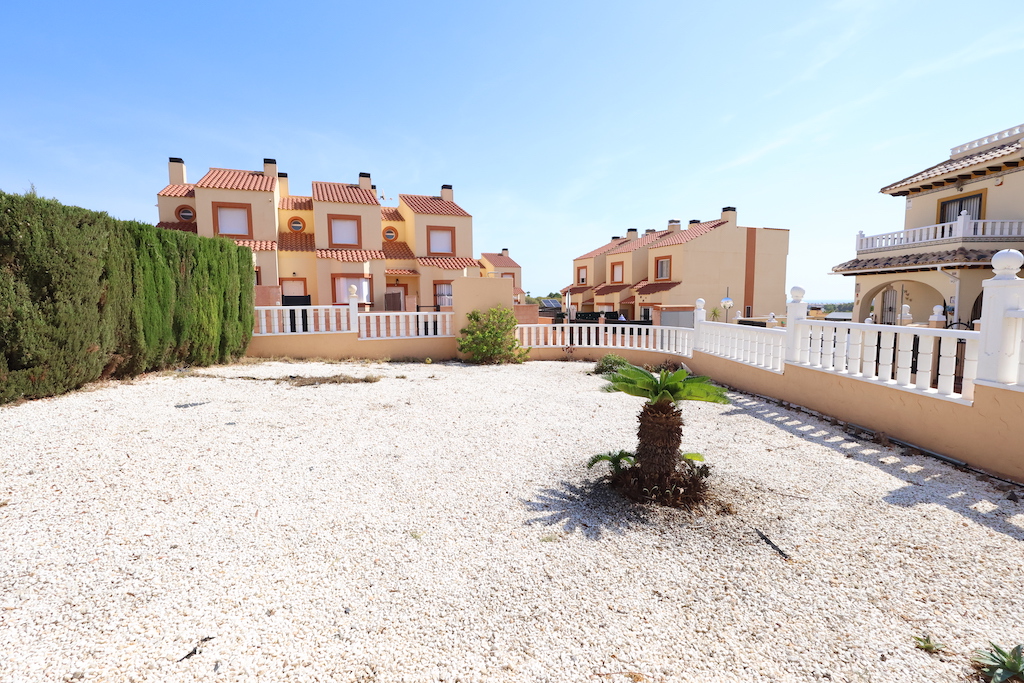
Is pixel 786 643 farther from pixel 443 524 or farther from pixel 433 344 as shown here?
pixel 433 344

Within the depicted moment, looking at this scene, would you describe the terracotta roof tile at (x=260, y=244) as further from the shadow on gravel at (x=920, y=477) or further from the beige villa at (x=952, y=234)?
the beige villa at (x=952, y=234)

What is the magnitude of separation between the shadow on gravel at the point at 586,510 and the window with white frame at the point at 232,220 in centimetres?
2295

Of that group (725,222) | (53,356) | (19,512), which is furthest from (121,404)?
(725,222)

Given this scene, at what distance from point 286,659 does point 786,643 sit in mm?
2560

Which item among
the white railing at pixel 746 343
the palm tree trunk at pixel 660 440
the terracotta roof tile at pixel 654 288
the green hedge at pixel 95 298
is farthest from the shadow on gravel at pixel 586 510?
the terracotta roof tile at pixel 654 288

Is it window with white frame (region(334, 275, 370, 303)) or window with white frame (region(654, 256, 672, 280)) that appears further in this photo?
window with white frame (region(654, 256, 672, 280))

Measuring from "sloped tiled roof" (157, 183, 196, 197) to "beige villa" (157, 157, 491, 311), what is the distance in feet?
0.13

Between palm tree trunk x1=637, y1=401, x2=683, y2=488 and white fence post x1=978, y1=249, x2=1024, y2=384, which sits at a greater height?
white fence post x1=978, y1=249, x2=1024, y2=384

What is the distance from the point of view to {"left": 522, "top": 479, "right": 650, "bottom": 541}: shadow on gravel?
12.0 feet

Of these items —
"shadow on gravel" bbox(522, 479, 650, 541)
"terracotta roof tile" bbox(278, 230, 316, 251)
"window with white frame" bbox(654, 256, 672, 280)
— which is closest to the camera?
"shadow on gravel" bbox(522, 479, 650, 541)

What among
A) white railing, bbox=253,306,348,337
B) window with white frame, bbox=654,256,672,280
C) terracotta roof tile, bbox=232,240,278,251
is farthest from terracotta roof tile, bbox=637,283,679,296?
white railing, bbox=253,306,348,337

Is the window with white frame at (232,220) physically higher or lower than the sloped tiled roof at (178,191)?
lower

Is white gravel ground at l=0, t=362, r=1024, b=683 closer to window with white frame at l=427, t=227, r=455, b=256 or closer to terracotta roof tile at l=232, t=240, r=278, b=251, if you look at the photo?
terracotta roof tile at l=232, t=240, r=278, b=251

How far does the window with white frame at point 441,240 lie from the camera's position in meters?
25.7
